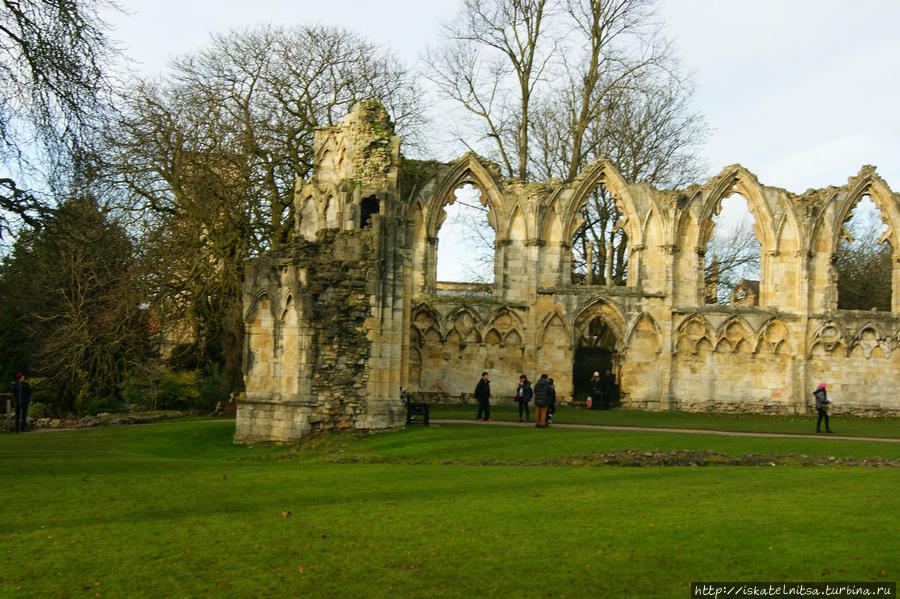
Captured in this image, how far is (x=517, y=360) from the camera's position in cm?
2670

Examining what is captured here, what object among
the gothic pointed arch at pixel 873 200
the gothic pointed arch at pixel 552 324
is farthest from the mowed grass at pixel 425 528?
the gothic pointed arch at pixel 873 200

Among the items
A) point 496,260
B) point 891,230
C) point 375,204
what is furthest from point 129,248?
point 891,230

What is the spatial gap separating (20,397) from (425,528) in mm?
13774

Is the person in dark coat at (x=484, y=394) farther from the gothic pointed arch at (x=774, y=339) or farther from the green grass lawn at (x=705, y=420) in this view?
the gothic pointed arch at (x=774, y=339)

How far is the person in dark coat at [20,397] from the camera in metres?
18.7

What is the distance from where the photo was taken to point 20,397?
1894cm

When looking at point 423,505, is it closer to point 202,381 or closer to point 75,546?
point 75,546

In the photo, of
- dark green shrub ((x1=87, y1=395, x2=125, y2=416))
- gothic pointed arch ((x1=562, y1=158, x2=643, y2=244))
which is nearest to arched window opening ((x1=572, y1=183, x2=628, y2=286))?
gothic pointed arch ((x1=562, y1=158, x2=643, y2=244))

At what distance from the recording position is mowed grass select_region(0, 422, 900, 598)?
7.02 m

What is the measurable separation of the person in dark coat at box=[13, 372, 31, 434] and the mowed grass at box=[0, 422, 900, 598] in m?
4.75

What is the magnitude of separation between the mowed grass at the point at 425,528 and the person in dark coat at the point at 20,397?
475 centimetres

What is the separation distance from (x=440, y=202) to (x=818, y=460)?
596 inches

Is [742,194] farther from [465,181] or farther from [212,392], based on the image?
[212,392]

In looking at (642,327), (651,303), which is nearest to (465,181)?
(651,303)
